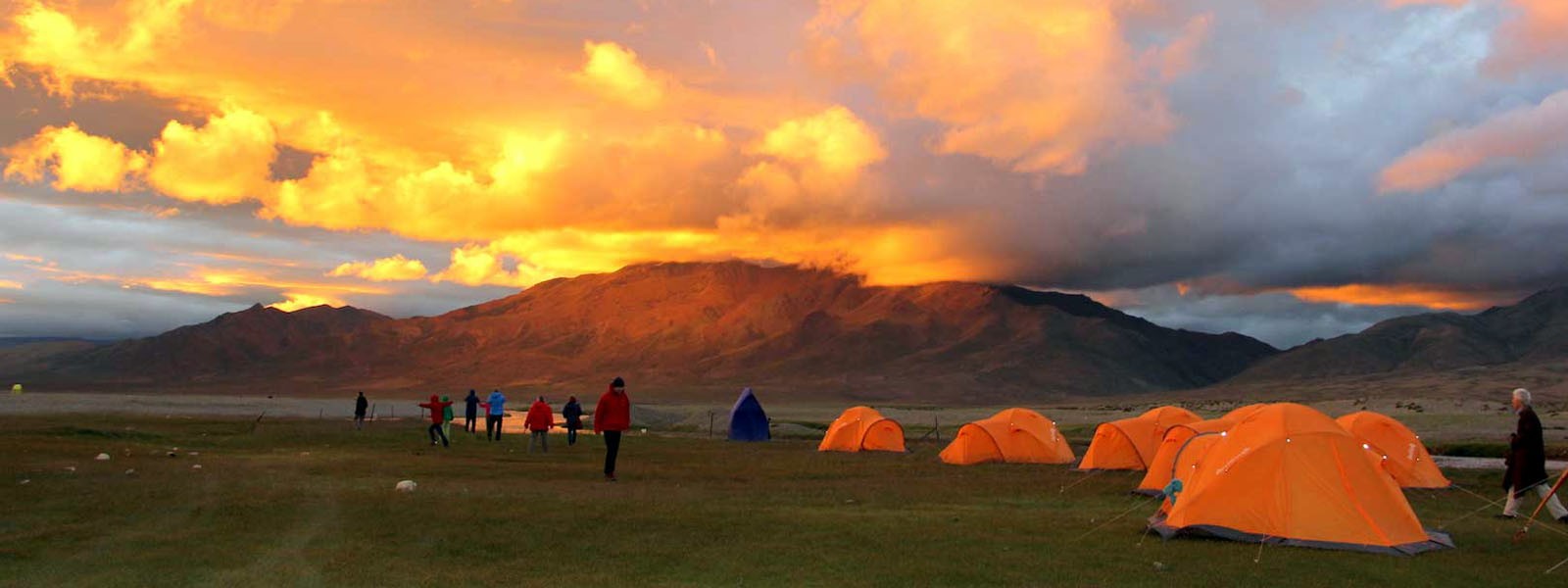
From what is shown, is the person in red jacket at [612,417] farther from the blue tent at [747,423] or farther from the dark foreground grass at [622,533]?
the blue tent at [747,423]

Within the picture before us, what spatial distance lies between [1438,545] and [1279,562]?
3009 millimetres

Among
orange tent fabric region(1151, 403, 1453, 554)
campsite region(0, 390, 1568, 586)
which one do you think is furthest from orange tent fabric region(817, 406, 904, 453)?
orange tent fabric region(1151, 403, 1453, 554)

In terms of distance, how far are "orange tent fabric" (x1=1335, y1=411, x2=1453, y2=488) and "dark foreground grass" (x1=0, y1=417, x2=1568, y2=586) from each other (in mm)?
749

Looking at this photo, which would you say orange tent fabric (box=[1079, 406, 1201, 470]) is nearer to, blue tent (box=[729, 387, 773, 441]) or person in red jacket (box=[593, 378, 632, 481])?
person in red jacket (box=[593, 378, 632, 481])

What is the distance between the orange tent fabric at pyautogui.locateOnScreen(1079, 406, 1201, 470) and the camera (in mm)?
30078

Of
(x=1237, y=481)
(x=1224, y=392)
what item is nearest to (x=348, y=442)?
(x=1237, y=481)

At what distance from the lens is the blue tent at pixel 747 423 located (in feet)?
161

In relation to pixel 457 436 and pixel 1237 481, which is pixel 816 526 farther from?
pixel 457 436

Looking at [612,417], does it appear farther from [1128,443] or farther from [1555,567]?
[1555,567]

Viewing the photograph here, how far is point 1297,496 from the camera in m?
15.9

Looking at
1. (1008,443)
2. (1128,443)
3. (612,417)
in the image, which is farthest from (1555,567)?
(1008,443)

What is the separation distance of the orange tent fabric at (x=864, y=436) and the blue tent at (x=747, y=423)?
8.40 meters

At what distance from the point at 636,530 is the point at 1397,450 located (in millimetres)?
19291

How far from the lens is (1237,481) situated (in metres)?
16.4
